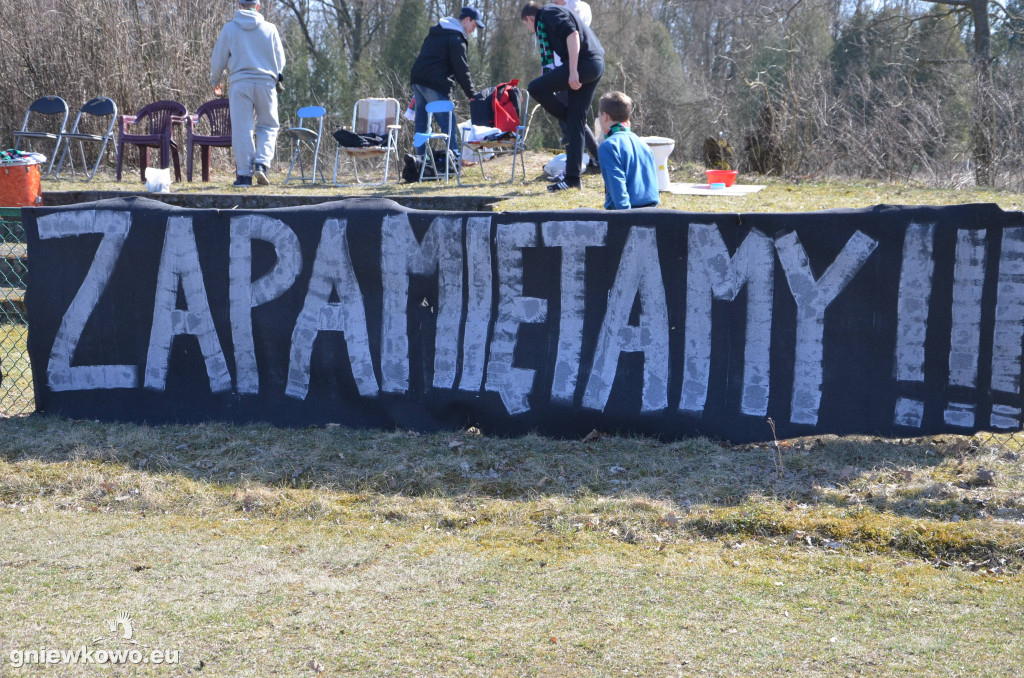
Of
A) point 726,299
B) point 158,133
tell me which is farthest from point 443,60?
point 726,299

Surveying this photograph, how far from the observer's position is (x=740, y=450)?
5.48 meters

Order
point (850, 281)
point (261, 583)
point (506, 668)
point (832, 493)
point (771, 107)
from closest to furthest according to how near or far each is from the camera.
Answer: point (506, 668), point (261, 583), point (832, 493), point (850, 281), point (771, 107)

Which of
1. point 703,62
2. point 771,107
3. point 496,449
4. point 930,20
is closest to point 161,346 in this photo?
point 496,449

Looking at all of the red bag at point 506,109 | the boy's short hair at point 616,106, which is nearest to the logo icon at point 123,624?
the boy's short hair at point 616,106

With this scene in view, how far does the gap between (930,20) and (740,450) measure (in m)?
20.3

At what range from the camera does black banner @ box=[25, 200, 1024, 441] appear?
17.3 ft

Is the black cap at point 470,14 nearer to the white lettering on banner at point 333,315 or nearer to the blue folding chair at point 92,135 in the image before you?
the blue folding chair at point 92,135

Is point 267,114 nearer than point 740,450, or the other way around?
point 740,450

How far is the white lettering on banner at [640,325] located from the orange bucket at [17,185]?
7409 millimetres

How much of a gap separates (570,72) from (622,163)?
3.00m

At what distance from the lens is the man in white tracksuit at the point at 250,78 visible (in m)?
11.4

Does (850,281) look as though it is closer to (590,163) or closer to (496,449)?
(496,449)

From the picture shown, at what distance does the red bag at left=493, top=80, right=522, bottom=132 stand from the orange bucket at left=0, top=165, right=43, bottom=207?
16.4ft

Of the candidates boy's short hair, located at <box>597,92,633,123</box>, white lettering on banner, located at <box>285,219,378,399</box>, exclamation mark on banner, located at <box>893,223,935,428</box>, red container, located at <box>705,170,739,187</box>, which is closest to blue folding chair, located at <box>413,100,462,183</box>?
red container, located at <box>705,170,739,187</box>
